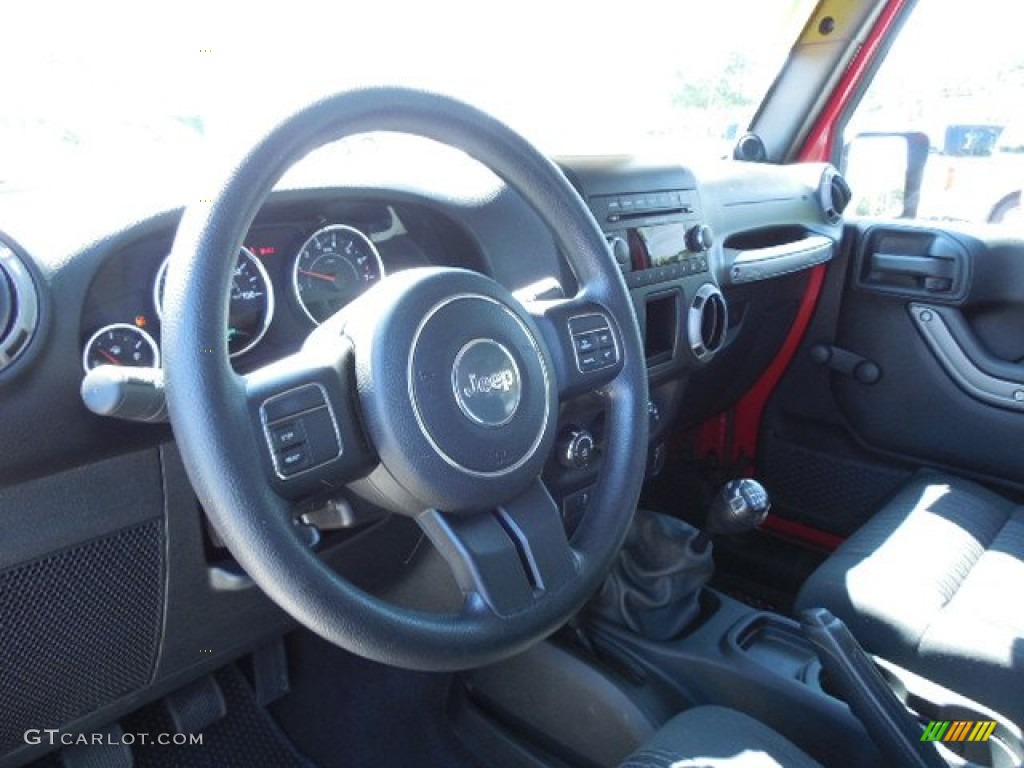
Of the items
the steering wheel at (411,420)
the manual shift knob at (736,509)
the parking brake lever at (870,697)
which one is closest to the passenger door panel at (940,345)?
the manual shift knob at (736,509)

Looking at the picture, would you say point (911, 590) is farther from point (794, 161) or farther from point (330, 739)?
point (794, 161)

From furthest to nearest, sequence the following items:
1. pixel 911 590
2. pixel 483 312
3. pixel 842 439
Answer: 1. pixel 842 439
2. pixel 911 590
3. pixel 483 312

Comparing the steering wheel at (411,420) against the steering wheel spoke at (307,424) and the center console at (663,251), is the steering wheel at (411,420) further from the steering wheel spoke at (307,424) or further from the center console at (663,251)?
the center console at (663,251)

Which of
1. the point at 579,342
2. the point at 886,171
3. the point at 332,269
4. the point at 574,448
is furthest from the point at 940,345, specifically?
the point at 332,269

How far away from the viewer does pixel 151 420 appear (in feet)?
2.65

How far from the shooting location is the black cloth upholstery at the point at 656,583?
57.5 inches

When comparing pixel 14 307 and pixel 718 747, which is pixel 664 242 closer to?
pixel 718 747

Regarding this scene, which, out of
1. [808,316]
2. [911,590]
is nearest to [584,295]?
[911,590]

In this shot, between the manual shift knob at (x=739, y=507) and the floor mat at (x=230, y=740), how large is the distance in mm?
814

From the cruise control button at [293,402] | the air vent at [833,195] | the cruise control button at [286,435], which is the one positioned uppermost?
the cruise control button at [293,402]

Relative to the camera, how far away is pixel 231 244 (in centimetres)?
77

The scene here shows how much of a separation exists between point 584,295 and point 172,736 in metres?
0.98

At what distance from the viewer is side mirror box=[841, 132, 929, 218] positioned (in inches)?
92.4

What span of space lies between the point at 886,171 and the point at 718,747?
5.95ft
